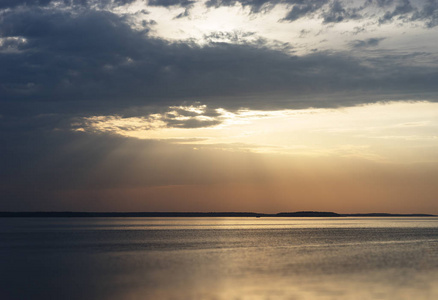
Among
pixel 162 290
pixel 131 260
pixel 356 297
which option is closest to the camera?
pixel 356 297

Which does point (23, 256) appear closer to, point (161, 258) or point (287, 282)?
point (161, 258)

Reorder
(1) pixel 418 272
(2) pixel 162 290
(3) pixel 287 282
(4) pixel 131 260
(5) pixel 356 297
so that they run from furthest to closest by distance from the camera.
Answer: (4) pixel 131 260 → (1) pixel 418 272 → (3) pixel 287 282 → (2) pixel 162 290 → (5) pixel 356 297

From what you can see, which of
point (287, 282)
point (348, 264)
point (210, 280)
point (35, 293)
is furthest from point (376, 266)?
point (35, 293)

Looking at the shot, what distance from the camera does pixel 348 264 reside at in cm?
4584

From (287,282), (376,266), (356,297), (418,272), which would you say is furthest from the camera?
(376,266)

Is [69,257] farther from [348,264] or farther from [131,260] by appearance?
[348,264]

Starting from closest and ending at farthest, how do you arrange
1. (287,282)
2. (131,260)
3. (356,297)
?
(356,297) → (287,282) → (131,260)

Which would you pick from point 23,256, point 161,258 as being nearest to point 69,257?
point 23,256

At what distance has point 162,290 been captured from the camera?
103 feet

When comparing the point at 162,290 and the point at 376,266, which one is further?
the point at 376,266

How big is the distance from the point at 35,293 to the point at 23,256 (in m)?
24.4

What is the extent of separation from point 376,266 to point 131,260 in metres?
22.2

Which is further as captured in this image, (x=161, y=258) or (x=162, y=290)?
(x=161, y=258)

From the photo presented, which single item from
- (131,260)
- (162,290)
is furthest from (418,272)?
(131,260)
